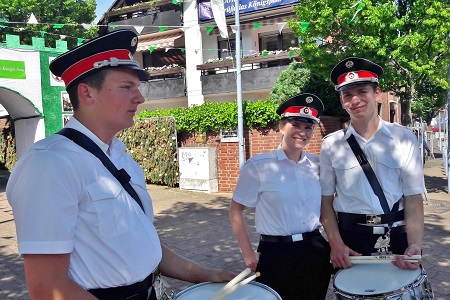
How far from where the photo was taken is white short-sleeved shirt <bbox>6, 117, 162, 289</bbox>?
4.65 ft

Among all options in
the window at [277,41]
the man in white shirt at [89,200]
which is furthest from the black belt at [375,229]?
the window at [277,41]

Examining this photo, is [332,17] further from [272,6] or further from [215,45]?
[215,45]

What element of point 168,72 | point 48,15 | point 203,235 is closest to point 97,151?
point 203,235

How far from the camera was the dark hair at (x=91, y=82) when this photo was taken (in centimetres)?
173

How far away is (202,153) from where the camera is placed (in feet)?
37.4

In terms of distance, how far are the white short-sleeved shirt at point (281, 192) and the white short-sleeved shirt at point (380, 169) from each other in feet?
0.66

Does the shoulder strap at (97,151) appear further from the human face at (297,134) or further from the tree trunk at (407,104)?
the tree trunk at (407,104)

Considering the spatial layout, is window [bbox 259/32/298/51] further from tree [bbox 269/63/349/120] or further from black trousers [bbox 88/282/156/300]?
black trousers [bbox 88/282/156/300]

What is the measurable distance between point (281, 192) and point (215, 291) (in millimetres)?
995

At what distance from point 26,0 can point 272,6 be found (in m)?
16.6

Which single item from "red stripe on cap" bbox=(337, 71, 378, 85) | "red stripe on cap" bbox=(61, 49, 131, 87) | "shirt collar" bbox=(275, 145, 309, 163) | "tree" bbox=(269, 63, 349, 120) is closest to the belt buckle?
"shirt collar" bbox=(275, 145, 309, 163)

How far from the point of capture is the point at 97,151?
1.70 m

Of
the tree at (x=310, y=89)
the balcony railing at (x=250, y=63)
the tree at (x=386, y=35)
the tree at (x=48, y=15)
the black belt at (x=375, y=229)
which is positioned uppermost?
the tree at (x=48, y=15)

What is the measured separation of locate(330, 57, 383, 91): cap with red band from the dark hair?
166 cm
